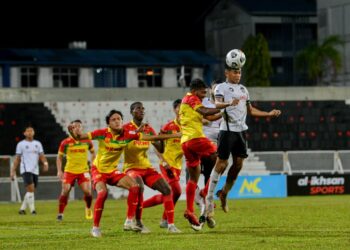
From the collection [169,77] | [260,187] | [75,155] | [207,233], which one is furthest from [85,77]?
[207,233]

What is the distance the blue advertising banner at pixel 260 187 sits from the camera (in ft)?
123

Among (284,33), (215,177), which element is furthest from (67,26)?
(215,177)

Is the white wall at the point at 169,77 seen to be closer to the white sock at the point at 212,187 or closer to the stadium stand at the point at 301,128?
the stadium stand at the point at 301,128

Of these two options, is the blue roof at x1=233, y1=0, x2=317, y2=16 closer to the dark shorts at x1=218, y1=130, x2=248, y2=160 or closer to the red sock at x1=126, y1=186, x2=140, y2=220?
the dark shorts at x1=218, y1=130, x2=248, y2=160

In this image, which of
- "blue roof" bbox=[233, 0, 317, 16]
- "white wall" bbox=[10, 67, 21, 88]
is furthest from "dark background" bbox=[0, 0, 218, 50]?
"white wall" bbox=[10, 67, 21, 88]

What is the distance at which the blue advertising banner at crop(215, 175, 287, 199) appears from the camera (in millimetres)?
37625

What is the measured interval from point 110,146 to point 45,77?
156 ft

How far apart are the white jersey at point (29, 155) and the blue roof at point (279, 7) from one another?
42161 millimetres

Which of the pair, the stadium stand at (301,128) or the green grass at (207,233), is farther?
the stadium stand at (301,128)

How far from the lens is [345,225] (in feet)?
63.2

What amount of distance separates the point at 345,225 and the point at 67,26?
59.6 metres

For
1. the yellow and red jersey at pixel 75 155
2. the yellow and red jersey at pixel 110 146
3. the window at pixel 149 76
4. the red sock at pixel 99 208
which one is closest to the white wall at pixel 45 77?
the window at pixel 149 76

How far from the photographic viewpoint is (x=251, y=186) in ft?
125

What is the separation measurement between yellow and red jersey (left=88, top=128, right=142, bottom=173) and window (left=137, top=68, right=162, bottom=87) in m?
49.2
